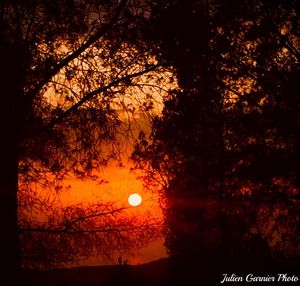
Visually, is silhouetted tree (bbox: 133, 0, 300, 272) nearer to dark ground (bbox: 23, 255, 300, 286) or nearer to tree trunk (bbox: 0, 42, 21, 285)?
dark ground (bbox: 23, 255, 300, 286)

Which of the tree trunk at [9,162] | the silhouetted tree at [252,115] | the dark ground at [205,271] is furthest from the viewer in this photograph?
the silhouetted tree at [252,115]

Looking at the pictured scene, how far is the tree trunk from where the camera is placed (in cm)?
612

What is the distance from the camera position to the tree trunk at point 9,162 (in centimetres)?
612

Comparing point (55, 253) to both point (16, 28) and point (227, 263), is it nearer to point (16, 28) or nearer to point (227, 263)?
point (16, 28)

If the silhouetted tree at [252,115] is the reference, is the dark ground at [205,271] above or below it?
below

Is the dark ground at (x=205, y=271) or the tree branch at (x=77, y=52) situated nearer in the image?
the tree branch at (x=77, y=52)

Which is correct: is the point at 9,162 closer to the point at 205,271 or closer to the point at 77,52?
the point at 77,52

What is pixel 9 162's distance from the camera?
6383 millimetres

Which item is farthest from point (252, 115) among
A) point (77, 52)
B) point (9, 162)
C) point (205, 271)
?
point (9, 162)

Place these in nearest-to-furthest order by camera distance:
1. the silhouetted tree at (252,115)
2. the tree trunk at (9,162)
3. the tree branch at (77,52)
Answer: the tree trunk at (9,162) → the tree branch at (77,52) → the silhouetted tree at (252,115)


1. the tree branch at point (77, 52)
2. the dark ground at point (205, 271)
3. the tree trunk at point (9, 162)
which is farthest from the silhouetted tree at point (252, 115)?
the tree trunk at point (9, 162)

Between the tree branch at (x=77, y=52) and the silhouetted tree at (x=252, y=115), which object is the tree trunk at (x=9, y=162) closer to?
the tree branch at (x=77, y=52)

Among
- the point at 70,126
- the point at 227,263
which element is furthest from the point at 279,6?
the point at 70,126

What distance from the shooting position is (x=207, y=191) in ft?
53.9
